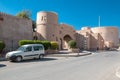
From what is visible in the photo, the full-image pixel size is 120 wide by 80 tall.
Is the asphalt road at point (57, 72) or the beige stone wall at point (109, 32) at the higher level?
the beige stone wall at point (109, 32)

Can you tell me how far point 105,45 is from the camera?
72750mm

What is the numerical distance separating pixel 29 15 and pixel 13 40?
1309 inches

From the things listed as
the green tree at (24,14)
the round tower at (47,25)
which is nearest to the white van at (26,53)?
the round tower at (47,25)

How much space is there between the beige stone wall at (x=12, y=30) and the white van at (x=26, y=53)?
9949 mm

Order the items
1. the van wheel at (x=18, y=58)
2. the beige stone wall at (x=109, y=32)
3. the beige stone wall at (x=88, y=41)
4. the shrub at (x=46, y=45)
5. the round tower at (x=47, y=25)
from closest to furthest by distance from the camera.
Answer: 1. the van wheel at (x=18, y=58)
2. the shrub at (x=46, y=45)
3. the round tower at (x=47, y=25)
4. the beige stone wall at (x=88, y=41)
5. the beige stone wall at (x=109, y=32)

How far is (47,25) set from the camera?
42.5 metres

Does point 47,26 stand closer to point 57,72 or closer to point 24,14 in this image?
point 24,14

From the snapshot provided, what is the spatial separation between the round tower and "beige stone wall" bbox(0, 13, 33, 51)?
7.14 m

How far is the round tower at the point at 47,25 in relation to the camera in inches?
1668

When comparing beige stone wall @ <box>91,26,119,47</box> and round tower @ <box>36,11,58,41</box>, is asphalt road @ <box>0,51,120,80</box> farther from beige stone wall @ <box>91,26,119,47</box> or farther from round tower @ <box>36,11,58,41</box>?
beige stone wall @ <box>91,26,119,47</box>

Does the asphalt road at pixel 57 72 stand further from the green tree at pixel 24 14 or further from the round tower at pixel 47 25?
the green tree at pixel 24 14

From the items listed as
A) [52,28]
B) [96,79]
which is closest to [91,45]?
[52,28]

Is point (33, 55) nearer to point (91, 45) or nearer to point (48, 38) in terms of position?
point (48, 38)

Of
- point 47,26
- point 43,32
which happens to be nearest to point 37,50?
point 43,32
